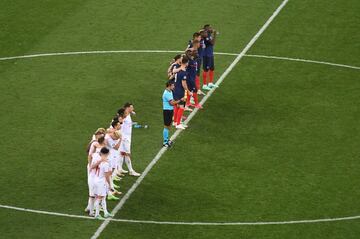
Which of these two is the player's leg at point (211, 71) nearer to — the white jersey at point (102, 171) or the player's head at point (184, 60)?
the player's head at point (184, 60)

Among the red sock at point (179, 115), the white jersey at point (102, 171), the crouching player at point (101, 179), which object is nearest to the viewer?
the crouching player at point (101, 179)

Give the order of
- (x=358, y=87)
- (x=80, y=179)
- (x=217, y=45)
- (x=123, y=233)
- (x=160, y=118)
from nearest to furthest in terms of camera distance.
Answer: (x=123, y=233), (x=80, y=179), (x=160, y=118), (x=358, y=87), (x=217, y=45)

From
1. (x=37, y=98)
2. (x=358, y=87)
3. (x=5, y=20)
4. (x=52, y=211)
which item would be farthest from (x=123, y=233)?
(x=5, y=20)

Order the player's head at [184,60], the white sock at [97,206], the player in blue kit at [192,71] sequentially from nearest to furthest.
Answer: the white sock at [97,206], the player's head at [184,60], the player in blue kit at [192,71]

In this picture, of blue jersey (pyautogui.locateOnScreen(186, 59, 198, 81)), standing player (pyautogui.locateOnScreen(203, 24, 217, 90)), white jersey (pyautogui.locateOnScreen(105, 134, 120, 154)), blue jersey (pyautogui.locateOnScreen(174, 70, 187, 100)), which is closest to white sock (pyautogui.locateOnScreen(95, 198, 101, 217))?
white jersey (pyautogui.locateOnScreen(105, 134, 120, 154))

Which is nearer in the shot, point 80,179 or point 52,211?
point 52,211

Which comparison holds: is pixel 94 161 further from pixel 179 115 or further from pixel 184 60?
pixel 184 60

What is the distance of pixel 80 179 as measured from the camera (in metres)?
28.9

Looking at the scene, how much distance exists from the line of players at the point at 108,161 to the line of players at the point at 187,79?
192 cm

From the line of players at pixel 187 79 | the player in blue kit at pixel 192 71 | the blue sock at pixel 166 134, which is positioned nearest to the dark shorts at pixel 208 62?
the line of players at pixel 187 79

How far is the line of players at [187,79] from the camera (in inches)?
1213

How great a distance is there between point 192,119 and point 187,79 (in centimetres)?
131

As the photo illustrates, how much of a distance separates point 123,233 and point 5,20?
16.7m

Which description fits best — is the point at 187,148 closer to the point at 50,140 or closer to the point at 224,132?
the point at 224,132
